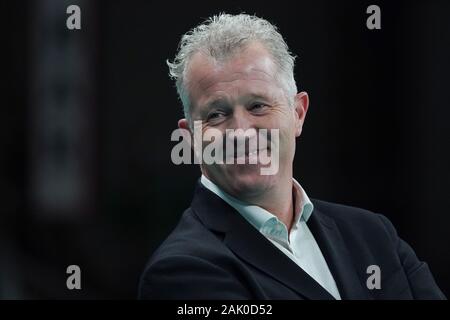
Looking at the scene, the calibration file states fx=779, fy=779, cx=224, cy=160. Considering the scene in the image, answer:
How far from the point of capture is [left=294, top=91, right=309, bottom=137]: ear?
172 cm

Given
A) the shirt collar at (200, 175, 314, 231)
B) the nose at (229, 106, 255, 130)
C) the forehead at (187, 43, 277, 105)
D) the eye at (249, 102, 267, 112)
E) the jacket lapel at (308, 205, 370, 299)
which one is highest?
the forehead at (187, 43, 277, 105)

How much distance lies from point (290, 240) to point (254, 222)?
9 centimetres

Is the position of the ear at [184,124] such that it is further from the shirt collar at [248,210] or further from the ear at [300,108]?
the ear at [300,108]

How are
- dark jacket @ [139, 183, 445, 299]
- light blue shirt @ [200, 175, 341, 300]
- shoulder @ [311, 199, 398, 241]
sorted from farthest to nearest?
shoulder @ [311, 199, 398, 241] < light blue shirt @ [200, 175, 341, 300] < dark jacket @ [139, 183, 445, 299]

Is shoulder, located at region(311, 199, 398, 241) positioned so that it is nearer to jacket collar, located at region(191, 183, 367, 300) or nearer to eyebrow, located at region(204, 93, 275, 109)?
jacket collar, located at region(191, 183, 367, 300)

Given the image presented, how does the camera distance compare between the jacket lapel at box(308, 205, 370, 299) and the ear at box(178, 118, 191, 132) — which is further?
the ear at box(178, 118, 191, 132)

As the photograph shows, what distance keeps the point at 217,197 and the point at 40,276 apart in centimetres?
140

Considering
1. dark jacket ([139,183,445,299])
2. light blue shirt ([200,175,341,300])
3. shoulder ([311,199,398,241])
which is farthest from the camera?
shoulder ([311,199,398,241])

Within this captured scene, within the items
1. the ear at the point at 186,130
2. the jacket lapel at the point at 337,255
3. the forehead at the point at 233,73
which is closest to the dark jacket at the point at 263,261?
the jacket lapel at the point at 337,255

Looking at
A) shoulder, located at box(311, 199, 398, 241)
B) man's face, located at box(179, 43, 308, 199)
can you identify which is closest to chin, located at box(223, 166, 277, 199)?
man's face, located at box(179, 43, 308, 199)

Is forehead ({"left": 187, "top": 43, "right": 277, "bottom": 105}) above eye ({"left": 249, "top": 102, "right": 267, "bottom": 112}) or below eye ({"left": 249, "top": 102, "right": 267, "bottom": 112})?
above

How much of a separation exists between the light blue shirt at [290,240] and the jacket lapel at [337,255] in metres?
0.01

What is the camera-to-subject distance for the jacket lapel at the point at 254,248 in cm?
153
